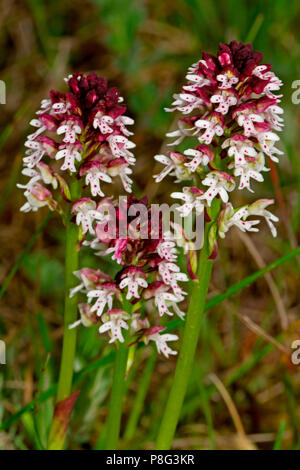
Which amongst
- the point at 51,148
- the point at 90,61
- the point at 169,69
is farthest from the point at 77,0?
the point at 51,148

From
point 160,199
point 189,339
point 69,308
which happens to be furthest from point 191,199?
point 160,199

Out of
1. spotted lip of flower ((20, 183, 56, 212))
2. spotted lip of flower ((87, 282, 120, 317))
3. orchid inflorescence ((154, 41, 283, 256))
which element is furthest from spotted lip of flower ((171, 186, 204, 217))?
spotted lip of flower ((20, 183, 56, 212))

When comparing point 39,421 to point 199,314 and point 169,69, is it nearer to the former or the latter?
point 199,314

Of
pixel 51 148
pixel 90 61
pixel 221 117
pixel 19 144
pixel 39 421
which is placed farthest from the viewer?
pixel 90 61

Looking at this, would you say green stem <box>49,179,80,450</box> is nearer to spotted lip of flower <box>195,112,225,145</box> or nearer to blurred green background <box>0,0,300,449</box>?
blurred green background <box>0,0,300,449</box>

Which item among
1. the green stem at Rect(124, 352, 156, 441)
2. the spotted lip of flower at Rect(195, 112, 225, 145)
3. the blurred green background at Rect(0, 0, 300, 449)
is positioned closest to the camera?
the spotted lip of flower at Rect(195, 112, 225, 145)

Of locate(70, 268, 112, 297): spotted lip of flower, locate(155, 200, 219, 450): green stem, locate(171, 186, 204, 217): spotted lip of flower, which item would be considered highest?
locate(171, 186, 204, 217): spotted lip of flower

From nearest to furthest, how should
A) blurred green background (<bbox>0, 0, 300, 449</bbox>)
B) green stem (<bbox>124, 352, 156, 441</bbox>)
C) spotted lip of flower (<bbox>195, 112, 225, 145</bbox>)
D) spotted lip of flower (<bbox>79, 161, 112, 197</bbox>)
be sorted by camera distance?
spotted lip of flower (<bbox>195, 112, 225, 145</bbox>) → spotted lip of flower (<bbox>79, 161, 112, 197</bbox>) → green stem (<bbox>124, 352, 156, 441</bbox>) → blurred green background (<bbox>0, 0, 300, 449</bbox>)
